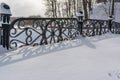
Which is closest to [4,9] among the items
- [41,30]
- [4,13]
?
[4,13]

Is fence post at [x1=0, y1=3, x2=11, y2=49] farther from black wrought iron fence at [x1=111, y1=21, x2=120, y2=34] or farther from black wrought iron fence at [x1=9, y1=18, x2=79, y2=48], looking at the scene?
black wrought iron fence at [x1=111, y1=21, x2=120, y2=34]

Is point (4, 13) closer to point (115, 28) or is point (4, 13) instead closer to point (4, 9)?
point (4, 9)

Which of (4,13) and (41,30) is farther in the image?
(41,30)

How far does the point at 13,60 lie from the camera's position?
4547 mm

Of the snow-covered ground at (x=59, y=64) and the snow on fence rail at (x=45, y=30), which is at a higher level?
the snow on fence rail at (x=45, y=30)

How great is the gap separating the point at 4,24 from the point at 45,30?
1.42 m

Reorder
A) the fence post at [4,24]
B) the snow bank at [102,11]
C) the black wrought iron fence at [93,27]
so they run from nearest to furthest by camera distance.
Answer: the fence post at [4,24]
the black wrought iron fence at [93,27]
the snow bank at [102,11]

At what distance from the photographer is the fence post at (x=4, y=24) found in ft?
17.6

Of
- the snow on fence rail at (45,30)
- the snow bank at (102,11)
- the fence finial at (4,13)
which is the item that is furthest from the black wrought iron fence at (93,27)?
the snow bank at (102,11)

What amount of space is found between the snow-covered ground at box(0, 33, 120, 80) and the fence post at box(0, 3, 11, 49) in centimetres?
22

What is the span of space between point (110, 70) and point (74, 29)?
13.6ft

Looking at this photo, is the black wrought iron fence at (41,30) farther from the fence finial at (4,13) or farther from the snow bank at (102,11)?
the snow bank at (102,11)

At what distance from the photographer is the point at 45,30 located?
255 inches

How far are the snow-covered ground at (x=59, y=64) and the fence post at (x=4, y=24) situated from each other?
0.22 m
